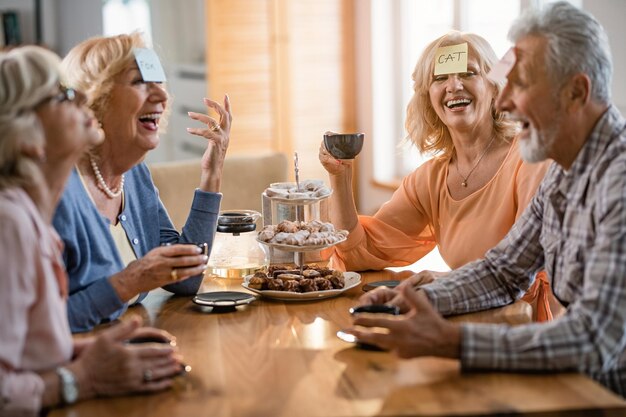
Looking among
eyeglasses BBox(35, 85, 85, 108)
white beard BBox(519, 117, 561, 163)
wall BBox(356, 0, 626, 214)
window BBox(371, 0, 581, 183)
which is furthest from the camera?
wall BBox(356, 0, 626, 214)

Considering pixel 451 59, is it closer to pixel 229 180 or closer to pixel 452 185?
pixel 452 185

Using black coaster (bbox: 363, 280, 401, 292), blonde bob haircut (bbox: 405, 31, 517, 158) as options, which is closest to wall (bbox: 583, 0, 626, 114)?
blonde bob haircut (bbox: 405, 31, 517, 158)

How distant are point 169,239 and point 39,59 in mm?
915

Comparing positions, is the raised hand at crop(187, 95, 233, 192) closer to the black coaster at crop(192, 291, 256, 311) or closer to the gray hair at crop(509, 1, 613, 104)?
the black coaster at crop(192, 291, 256, 311)

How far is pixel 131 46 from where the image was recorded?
2.17 metres

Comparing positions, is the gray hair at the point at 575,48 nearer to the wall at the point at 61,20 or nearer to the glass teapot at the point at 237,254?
the glass teapot at the point at 237,254

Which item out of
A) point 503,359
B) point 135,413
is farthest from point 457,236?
point 135,413

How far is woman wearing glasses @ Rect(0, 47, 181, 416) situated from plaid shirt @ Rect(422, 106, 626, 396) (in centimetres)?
62

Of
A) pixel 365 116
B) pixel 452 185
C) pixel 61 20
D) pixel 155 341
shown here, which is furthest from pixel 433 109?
pixel 61 20

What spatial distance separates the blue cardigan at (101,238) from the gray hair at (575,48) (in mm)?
989

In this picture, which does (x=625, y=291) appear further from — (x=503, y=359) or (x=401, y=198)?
(x=401, y=198)

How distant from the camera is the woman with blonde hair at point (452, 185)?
8.10 feet

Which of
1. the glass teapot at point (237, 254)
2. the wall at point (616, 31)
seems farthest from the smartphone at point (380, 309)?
the wall at point (616, 31)

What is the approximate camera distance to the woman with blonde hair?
247 cm
